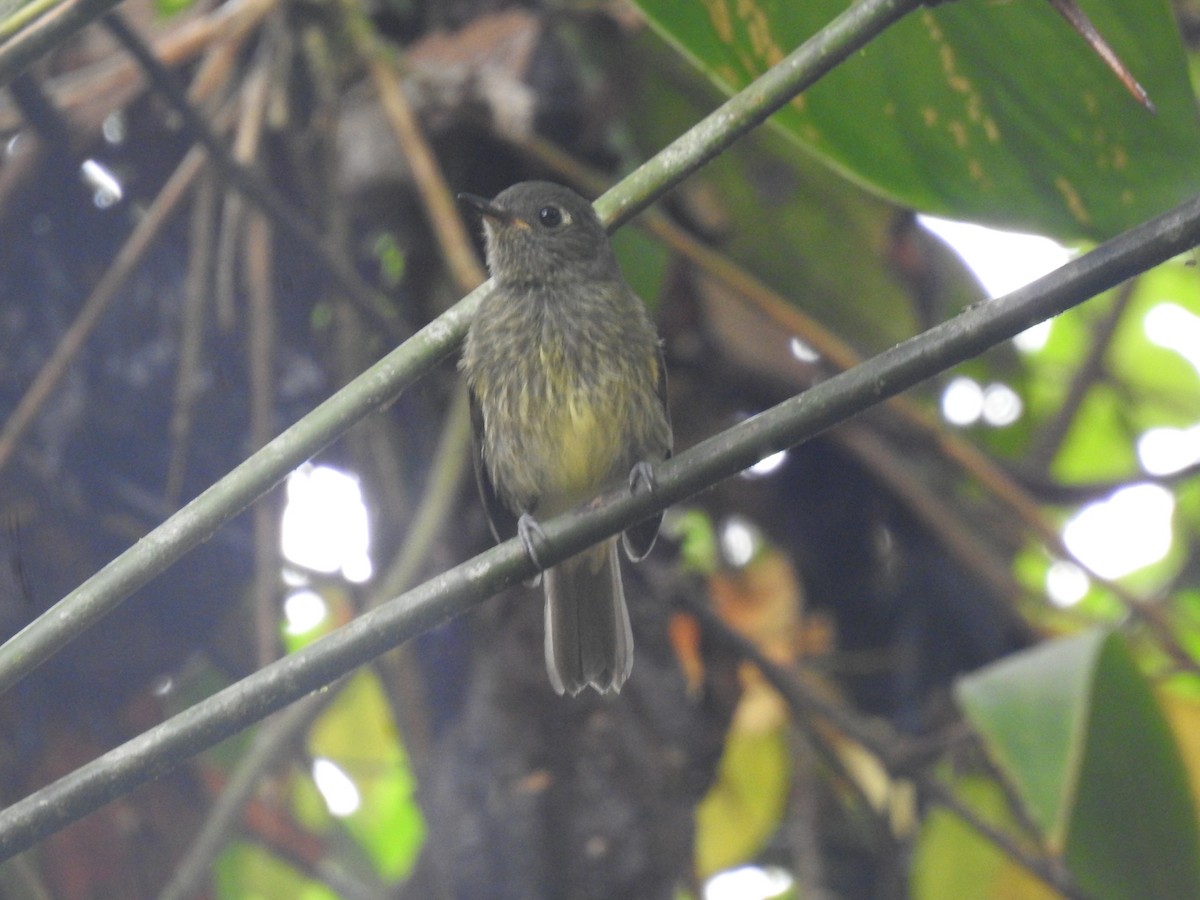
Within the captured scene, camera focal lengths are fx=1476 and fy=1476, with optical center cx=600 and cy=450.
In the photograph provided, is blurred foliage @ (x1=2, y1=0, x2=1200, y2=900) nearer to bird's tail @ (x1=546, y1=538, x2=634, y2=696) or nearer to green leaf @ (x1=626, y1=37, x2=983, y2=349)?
green leaf @ (x1=626, y1=37, x2=983, y2=349)

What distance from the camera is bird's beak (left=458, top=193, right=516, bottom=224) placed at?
2.78 m

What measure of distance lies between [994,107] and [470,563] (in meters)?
1.14

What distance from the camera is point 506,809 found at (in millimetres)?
2762

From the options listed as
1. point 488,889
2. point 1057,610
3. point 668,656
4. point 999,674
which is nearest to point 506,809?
point 488,889

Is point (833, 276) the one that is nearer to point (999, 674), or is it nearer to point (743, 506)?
point (743, 506)

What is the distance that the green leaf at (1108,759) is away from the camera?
234 cm

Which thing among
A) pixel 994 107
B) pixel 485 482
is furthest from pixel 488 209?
pixel 994 107

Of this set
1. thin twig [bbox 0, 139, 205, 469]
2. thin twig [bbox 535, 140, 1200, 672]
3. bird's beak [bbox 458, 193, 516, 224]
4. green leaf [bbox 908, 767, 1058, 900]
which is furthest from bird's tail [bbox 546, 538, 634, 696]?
thin twig [bbox 0, 139, 205, 469]

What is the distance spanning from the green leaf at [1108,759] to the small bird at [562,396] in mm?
742

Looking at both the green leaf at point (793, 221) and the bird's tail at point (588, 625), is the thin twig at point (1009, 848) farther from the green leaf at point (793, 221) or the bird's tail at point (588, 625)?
the green leaf at point (793, 221)

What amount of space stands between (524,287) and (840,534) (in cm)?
108

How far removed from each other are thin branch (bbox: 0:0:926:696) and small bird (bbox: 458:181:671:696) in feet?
4.76

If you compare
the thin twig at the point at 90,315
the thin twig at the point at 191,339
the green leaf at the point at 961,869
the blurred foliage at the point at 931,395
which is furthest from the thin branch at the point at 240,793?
the green leaf at the point at 961,869

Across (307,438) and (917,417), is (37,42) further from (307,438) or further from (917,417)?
(917,417)
